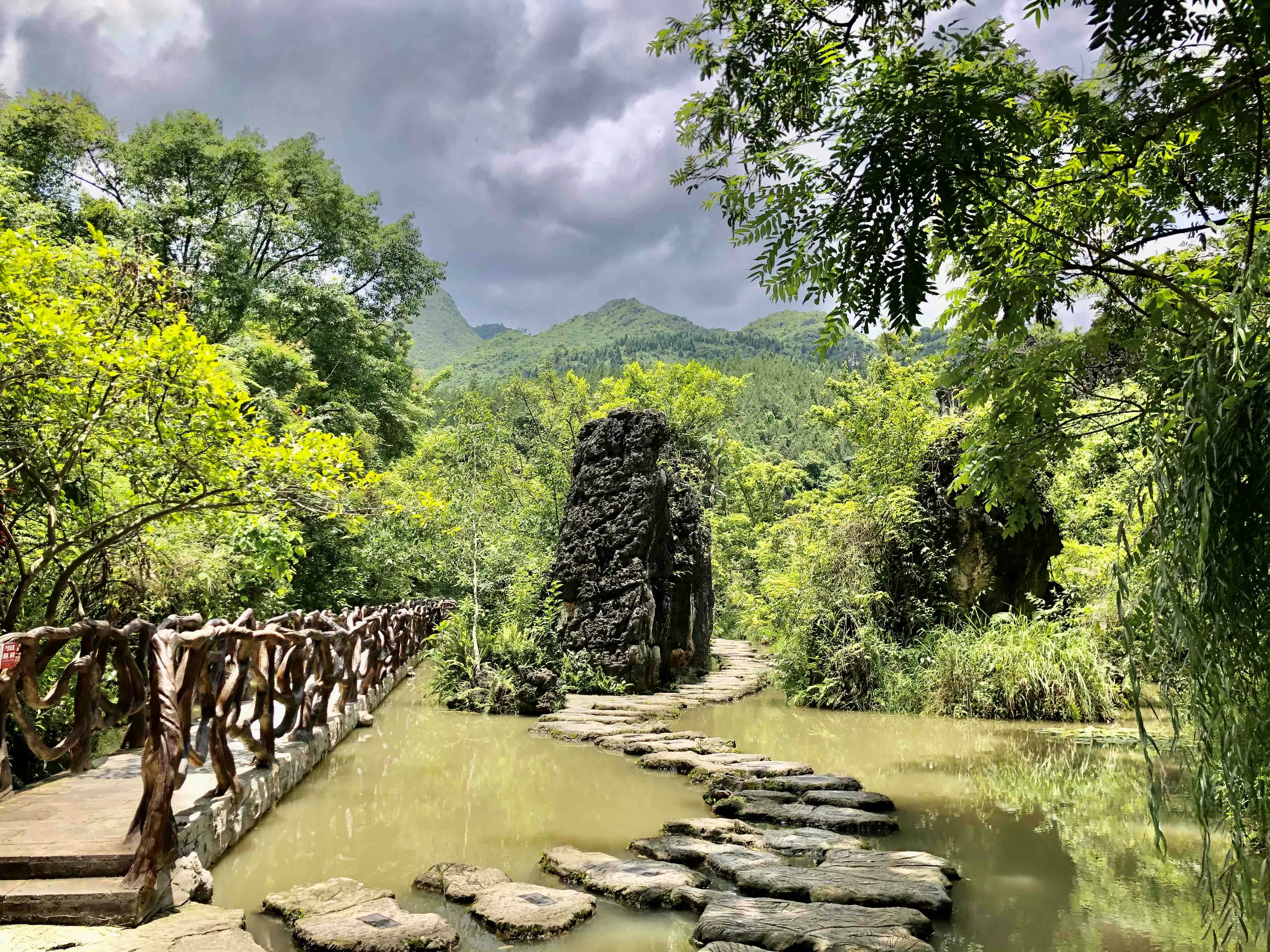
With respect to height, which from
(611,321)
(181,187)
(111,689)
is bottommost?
(111,689)

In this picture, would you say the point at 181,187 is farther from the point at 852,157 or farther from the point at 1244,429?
the point at 1244,429

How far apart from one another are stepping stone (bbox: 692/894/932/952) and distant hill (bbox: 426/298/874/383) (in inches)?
2697

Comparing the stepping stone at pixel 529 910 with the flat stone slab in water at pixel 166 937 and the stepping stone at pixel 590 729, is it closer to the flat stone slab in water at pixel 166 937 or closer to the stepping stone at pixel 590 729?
the flat stone slab in water at pixel 166 937

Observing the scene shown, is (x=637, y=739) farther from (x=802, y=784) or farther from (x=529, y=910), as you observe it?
(x=529, y=910)

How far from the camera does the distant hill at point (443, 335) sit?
107 m

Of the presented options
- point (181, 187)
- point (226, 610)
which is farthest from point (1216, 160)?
point (181, 187)

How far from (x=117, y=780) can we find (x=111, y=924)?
199 centimetres

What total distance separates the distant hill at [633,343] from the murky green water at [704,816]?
6410 cm

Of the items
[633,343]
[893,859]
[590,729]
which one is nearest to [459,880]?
[893,859]

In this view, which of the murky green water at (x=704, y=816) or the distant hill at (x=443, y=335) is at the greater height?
the distant hill at (x=443, y=335)

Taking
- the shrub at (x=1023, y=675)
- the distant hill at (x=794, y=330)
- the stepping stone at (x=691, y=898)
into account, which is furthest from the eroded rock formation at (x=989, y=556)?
the distant hill at (x=794, y=330)

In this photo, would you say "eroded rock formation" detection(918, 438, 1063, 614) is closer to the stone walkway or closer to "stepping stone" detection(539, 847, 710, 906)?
"stepping stone" detection(539, 847, 710, 906)

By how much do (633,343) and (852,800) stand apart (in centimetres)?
9532

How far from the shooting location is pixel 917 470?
Answer: 40.1 feet
